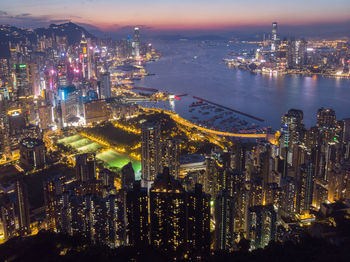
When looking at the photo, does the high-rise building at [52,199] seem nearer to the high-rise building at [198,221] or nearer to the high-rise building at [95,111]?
the high-rise building at [198,221]

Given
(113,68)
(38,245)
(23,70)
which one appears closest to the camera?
(38,245)

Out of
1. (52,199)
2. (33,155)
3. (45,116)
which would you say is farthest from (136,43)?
(52,199)

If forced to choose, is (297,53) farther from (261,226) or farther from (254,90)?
(261,226)

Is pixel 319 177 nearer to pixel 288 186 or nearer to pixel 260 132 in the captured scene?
pixel 288 186

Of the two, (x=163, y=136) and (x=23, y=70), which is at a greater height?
(x=23, y=70)

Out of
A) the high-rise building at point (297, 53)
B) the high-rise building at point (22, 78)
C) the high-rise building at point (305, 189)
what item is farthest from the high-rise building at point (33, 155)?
the high-rise building at point (297, 53)

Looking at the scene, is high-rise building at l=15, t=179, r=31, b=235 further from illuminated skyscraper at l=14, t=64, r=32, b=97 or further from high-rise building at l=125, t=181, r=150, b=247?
illuminated skyscraper at l=14, t=64, r=32, b=97

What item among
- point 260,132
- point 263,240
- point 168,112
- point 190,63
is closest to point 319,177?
point 263,240
